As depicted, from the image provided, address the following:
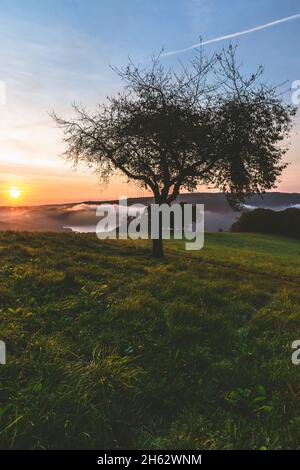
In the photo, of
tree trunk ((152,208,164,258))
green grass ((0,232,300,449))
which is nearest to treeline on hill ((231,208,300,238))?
tree trunk ((152,208,164,258))

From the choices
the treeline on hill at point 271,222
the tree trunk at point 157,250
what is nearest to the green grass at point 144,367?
the tree trunk at point 157,250

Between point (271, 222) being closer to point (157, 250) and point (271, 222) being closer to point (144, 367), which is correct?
point (157, 250)

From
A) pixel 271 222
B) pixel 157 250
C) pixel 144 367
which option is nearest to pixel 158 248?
pixel 157 250

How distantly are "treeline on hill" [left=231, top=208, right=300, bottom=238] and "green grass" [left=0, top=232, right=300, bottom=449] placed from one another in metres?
62.3

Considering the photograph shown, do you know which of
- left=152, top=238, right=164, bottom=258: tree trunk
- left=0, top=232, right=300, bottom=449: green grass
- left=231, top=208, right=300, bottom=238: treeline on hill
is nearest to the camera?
left=0, top=232, right=300, bottom=449: green grass

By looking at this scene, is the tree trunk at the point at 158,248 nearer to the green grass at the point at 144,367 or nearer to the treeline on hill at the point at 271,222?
the green grass at the point at 144,367

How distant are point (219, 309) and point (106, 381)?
492 cm

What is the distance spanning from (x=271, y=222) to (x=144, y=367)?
7141 centimetres

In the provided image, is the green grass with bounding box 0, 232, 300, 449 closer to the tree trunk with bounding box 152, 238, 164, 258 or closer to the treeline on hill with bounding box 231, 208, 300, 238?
the tree trunk with bounding box 152, 238, 164, 258

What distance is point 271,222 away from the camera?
240 ft

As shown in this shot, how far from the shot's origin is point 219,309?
10.0 meters

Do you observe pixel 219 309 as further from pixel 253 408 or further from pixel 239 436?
pixel 239 436

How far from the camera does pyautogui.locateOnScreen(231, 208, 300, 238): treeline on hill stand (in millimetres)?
69500

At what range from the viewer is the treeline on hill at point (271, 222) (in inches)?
2736
